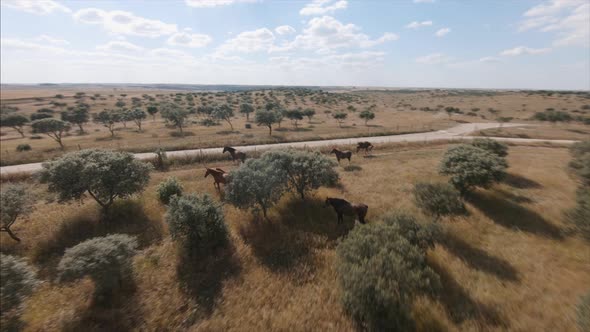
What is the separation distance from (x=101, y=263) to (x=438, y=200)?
18.8 meters

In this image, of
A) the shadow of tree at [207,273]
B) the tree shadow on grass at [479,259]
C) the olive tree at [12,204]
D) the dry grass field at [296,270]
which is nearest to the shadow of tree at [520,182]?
the dry grass field at [296,270]

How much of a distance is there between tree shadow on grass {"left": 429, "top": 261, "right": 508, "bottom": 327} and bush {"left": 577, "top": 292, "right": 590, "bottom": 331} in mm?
2148

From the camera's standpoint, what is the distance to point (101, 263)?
398 inches

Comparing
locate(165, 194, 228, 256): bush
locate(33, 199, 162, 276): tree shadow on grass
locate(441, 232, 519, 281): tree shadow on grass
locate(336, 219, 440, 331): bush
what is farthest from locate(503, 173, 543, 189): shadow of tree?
Result: locate(33, 199, 162, 276): tree shadow on grass

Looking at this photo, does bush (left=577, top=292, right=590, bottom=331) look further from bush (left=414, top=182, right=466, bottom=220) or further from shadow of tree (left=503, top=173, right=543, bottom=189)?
shadow of tree (left=503, top=173, right=543, bottom=189)

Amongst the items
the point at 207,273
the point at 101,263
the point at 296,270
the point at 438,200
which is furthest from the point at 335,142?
the point at 101,263

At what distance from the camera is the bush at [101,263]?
977 centimetres

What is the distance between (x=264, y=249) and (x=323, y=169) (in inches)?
284

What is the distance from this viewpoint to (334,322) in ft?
30.6

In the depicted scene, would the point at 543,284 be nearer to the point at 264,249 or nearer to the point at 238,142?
the point at 264,249

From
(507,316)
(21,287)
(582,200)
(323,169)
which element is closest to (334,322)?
(507,316)

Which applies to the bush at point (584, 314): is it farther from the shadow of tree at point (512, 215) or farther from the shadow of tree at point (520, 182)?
the shadow of tree at point (520, 182)

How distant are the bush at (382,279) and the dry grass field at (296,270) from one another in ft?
2.57

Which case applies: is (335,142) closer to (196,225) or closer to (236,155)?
(236,155)
